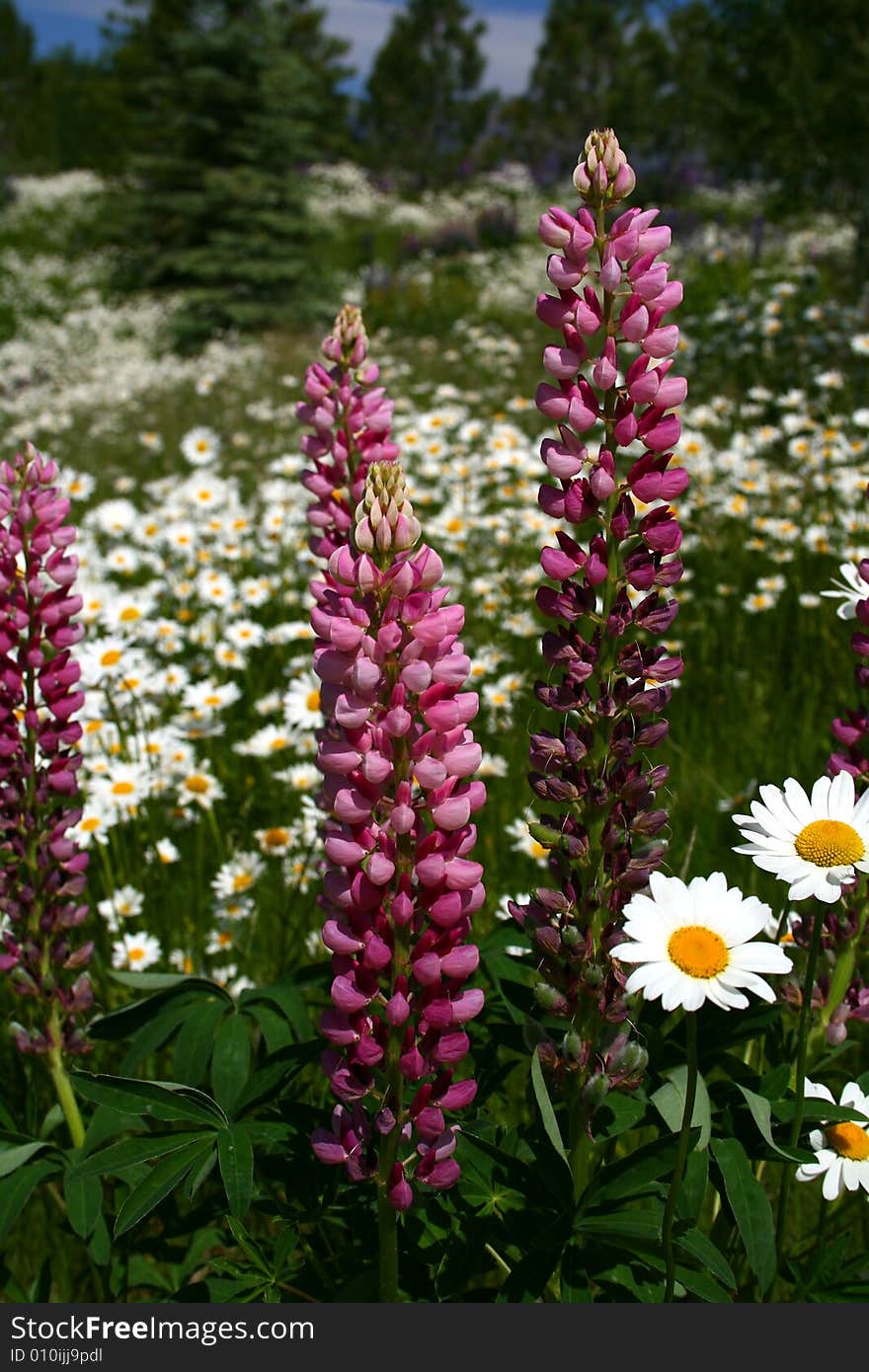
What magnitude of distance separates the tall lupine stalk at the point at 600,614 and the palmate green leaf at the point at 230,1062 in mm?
542

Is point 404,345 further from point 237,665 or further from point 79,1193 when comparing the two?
point 79,1193

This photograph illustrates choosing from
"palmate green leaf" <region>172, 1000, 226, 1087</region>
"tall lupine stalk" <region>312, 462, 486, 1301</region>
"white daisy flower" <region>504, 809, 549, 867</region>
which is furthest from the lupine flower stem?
"white daisy flower" <region>504, 809, 549, 867</region>

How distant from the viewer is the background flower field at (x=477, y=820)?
1560 mm

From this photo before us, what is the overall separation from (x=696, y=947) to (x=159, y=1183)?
2.52 ft

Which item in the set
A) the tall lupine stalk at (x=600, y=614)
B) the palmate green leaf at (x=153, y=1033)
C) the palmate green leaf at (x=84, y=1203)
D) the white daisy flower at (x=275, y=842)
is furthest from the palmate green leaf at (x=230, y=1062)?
the white daisy flower at (x=275, y=842)

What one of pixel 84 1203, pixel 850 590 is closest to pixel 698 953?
pixel 850 590

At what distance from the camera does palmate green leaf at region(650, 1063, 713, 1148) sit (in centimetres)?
144

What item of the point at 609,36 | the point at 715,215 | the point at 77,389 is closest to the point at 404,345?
the point at 77,389

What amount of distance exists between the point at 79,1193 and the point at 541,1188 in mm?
732

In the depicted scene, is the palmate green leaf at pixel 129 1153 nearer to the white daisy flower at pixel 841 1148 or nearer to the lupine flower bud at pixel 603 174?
the white daisy flower at pixel 841 1148

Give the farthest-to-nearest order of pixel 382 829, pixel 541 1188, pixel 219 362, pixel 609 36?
1. pixel 609 36
2. pixel 219 362
3. pixel 541 1188
4. pixel 382 829

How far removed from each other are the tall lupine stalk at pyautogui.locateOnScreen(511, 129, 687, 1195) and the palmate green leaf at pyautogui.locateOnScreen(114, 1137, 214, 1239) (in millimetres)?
511

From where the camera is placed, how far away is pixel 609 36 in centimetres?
4294

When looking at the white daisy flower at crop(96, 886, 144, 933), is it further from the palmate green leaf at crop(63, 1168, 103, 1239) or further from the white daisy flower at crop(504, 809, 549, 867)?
the palmate green leaf at crop(63, 1168, 103, 1239)
